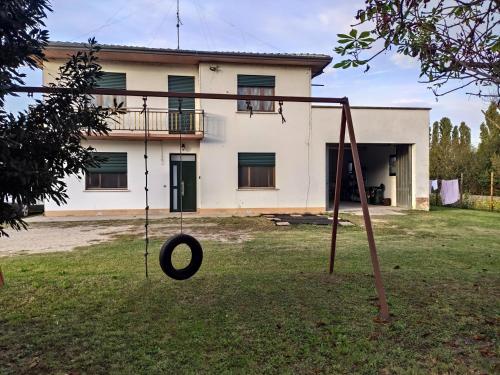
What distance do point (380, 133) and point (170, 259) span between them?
1400 centimetres

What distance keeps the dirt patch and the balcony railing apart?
13.0 feet

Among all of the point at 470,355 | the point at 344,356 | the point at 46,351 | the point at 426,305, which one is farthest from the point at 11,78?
the point at 426,305

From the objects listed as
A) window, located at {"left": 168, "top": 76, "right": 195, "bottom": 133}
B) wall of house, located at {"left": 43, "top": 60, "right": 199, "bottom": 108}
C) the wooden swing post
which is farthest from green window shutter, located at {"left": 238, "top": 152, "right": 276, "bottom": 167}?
the wooden swing post

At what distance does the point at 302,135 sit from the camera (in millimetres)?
16453

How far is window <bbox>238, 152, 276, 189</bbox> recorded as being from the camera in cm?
1627

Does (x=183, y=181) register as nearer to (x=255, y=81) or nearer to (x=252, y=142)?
(x=252, y=142)

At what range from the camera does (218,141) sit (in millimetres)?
15969

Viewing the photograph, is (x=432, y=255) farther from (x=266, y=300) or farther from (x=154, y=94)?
(x=154, y=94)

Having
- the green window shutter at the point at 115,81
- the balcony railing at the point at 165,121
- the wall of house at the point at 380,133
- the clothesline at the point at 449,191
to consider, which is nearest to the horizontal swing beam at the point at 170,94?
the balcony railing at the point at 165,121

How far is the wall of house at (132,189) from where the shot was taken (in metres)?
15.6

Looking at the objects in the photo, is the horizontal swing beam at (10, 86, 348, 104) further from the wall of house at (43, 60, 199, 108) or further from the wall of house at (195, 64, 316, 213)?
the wall of house at (43, 60, 199, 108)

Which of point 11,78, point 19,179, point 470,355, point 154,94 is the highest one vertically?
point 154,94

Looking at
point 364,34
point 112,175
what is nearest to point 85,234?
point 112,175

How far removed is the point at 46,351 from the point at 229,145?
42.3 feet
